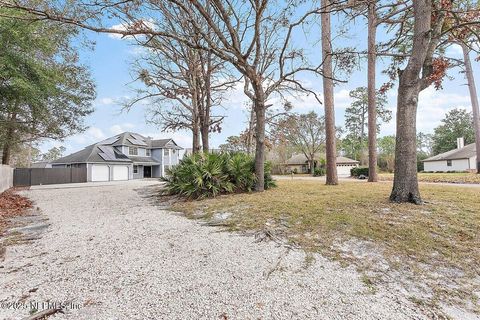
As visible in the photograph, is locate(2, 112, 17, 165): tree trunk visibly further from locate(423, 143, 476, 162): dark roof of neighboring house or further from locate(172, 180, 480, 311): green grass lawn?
locate(423, 143, 476, 162): dark roof of neighboring house

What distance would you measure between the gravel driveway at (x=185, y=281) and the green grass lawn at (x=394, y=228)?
0.53 metres

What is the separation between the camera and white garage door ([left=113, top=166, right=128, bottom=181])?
2761cm

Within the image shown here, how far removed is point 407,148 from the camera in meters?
4.85

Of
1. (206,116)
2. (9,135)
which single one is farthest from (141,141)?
(206,116)

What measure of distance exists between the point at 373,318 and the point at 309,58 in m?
7.90

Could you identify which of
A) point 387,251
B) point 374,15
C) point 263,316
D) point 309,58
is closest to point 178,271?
point 263,316

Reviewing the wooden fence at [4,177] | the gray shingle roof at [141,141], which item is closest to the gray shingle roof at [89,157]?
the gray shingle roof at [141,141]

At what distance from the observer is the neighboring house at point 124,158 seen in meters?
26.1

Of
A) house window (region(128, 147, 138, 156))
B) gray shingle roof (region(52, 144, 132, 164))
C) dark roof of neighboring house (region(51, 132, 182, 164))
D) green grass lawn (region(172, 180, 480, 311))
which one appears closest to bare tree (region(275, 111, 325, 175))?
dark roof of neighboring house (region(51, 132, 182, 164))

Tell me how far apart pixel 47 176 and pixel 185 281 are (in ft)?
86.4

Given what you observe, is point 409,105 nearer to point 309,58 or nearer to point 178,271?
point 309,58

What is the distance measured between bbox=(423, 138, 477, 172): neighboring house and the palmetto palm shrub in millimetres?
28560

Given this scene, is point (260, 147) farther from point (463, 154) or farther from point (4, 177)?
point (463, 154)

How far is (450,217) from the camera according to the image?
3.89 meters
